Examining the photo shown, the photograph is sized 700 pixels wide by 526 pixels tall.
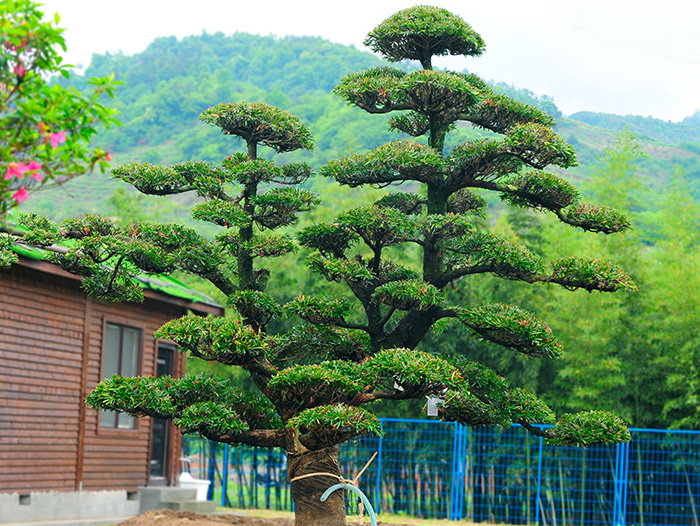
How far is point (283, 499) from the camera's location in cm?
1241

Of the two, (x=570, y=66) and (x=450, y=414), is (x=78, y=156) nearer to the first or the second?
(x=450, y=414)

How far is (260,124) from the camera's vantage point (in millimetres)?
5969

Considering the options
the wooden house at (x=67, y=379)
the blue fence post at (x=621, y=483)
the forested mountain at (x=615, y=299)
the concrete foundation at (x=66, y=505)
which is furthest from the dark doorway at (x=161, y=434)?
the blue fence post at (x=621, y=483)

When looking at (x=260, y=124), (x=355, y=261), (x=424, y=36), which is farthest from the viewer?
(x=424, y=36)

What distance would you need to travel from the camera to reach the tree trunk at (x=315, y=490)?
564 centimetres

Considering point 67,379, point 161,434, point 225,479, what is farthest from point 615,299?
point 67,379

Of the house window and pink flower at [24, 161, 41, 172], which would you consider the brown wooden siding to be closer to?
the house window

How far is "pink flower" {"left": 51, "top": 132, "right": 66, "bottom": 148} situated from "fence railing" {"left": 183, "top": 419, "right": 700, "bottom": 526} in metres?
8.52

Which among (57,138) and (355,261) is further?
(355,261)

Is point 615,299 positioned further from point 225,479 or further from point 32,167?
point 32,167

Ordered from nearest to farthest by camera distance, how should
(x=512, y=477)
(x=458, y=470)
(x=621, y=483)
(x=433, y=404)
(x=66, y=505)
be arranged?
(x=433, y=404) → (x=66, y=505) → (x=621, y=483) → (x=458, y=470) → (x=512, y=477)

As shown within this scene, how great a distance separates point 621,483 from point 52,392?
6988 millimetres

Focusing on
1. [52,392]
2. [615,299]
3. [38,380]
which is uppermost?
[615,299]

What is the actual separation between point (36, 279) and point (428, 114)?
4.26 m
